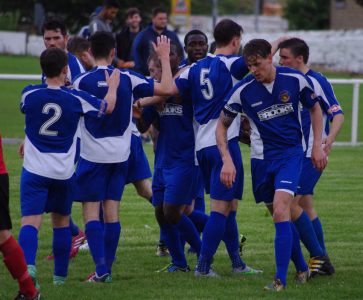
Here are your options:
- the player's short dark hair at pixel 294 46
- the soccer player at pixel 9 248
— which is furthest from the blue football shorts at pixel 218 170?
the soccer player at pixel 9 248

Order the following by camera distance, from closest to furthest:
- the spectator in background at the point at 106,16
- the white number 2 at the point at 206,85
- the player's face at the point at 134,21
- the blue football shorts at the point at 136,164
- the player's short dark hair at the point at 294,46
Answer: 1. the white number 2 at the point at 206,85
2. the player's short dark hair at the point at 294,46
3. the blue football shorts at the point at 136,164
4. the spectator in background at the point at 106,16
5. the player's face at the point at 134,21

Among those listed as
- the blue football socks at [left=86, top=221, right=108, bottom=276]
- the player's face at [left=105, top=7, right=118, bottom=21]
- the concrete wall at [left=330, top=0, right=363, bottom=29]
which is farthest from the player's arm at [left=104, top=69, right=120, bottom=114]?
the concrete wall at [left=330, top=0, right=363, bottom=29]

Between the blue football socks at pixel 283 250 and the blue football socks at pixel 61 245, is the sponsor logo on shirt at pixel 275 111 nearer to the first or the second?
the blue football socks at pixel 283 250

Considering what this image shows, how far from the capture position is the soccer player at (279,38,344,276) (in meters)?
8.19

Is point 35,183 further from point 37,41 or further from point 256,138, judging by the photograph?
point 37,41

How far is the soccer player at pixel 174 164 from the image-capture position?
27.7ft

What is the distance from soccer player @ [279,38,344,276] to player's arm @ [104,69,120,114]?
1414 millimetres

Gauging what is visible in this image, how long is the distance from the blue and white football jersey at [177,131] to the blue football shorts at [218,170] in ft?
0.76

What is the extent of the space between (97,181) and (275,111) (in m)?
1.48

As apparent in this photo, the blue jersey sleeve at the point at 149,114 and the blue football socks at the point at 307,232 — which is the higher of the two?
the blue jersey sleeve at the point at 149,114

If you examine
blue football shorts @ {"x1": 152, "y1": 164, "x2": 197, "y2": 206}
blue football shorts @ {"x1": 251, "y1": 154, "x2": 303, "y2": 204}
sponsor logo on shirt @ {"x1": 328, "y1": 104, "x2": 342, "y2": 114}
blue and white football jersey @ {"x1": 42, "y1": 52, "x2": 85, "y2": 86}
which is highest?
blue and white football jersey @ {"x1": 42, "y1": 52, "x2": 85, "y2": 86}

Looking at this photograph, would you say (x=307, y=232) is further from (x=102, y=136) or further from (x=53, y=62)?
(x=53, y=62)

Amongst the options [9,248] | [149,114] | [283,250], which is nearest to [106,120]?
[149,114]

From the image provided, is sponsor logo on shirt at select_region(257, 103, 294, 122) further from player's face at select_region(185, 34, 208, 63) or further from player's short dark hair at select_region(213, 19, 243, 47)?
player's face at select_region(185, 34, 208, 63)
